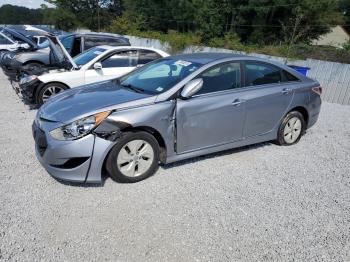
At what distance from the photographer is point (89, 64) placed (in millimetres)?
7289

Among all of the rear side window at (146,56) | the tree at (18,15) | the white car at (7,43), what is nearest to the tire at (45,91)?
the rear side window at (146,56)

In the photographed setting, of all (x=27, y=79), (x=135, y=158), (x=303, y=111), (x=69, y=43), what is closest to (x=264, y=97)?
(x=303, y=111)

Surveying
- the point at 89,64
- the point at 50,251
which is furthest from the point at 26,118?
the point at 50,251

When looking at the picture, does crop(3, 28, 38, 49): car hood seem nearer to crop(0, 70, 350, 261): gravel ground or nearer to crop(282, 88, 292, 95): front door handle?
crop(0, 70, 350, 261): gravel ground

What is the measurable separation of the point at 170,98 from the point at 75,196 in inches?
61.4

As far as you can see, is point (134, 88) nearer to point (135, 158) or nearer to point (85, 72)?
point (135, 158)

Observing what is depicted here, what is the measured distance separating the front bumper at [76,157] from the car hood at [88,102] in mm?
280

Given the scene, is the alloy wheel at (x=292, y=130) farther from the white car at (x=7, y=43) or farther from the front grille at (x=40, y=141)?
the white car at (x=7, y=43)

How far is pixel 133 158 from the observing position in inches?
156

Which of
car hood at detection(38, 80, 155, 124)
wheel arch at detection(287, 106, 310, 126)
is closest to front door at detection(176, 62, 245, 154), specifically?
car hood at detection(38, 80, 155, 124)

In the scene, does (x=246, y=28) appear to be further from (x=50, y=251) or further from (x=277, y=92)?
(x=50, y=251)

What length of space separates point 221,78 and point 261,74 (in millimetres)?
792

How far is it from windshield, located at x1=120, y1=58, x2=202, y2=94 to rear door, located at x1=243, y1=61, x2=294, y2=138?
89 centimetres

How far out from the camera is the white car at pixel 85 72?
701cm
